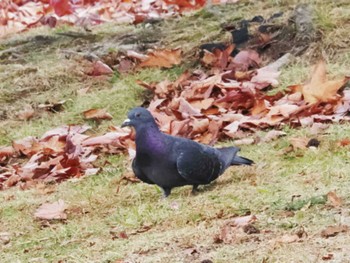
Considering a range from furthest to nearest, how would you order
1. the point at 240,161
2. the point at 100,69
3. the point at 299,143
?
1. the point at 100,69
2. the point at 299,143
3. the point at 240,161

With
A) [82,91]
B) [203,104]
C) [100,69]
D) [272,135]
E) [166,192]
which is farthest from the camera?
[100,69]

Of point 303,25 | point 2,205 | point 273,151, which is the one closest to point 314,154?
point 273,151

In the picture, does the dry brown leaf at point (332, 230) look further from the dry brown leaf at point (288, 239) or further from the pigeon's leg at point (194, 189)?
the pigeon's leg at point (194, 189)

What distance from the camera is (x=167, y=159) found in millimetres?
4312

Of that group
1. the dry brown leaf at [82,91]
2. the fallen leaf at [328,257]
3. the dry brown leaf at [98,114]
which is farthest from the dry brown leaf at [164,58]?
the fallen leaf at [328,257]

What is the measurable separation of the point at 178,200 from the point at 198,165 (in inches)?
7.7

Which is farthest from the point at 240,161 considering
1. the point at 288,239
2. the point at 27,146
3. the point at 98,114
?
the point at 98,114

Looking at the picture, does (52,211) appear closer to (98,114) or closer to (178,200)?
(178,200)

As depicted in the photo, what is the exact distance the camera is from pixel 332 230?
10.9ft

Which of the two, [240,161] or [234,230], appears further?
[240,161]

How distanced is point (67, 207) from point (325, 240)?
1632mm

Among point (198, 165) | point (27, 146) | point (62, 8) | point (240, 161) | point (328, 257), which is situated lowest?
point (62, 8)

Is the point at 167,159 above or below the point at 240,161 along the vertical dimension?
above

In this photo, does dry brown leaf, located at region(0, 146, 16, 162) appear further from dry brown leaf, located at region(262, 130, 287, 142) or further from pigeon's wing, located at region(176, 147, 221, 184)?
pigeon's wing, located at region(176, 147, 221, 184)
